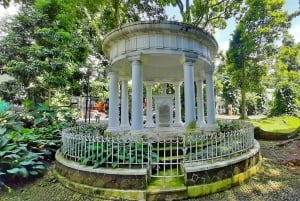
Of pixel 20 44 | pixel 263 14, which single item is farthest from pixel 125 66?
pixel 263 14

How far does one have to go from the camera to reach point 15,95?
508 inches

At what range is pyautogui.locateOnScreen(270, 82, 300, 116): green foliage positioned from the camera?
1945 cm

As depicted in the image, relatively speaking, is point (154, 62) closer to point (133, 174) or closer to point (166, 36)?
point (166, 36)

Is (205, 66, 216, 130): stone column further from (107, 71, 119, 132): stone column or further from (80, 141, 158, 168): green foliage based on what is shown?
(80, 141, 158, 168): green foliage

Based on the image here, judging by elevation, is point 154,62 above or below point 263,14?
below

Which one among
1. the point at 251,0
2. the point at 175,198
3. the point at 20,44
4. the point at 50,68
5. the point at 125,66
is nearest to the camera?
the point at 175,198

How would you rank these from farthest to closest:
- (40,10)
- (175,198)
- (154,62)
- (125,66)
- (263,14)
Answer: (263,14) < (40,10) < (125,66) < (154,62) < (175,198)

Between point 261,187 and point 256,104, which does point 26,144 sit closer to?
point 261,187

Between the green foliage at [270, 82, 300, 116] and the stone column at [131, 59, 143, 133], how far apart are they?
17.6 metres

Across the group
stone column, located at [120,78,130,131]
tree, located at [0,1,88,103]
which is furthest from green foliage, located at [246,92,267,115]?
tree, located at [0,1,88,103]

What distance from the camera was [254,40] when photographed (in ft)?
61.4

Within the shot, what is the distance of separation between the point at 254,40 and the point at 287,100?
6.40 meters

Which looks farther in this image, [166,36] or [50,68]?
[50,68]

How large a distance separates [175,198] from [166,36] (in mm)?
4990
